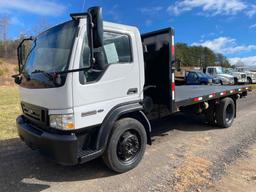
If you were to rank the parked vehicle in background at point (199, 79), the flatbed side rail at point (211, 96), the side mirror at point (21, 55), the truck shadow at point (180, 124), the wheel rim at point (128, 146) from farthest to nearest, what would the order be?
the parked vehicle in background at point (199, 79), the truck shadow at point (180, 124), the flatbed side rail at point (211, 96), the side mirror at point (21, 55), the wheel rim at point (128, 146)

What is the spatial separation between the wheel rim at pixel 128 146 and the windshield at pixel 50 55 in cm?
141

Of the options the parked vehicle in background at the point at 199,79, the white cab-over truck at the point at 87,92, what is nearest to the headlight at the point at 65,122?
the white cab-over truck at the point at 87,92

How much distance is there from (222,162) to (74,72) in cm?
301

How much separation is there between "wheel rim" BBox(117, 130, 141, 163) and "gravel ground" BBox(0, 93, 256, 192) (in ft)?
0.76

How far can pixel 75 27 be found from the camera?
3441 mm

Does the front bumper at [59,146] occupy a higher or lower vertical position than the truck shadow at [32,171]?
higher

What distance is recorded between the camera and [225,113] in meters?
6.65

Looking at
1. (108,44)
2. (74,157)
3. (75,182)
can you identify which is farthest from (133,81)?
(75,182)

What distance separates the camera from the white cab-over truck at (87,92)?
329cm

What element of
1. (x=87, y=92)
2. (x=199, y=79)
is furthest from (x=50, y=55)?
(x=199, y=79)

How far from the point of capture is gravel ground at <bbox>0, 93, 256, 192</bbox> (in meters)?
3.63

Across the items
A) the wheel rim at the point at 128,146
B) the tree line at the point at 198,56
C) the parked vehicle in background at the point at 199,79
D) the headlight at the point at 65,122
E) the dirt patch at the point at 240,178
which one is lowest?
the dirt patch at the point at 240,178

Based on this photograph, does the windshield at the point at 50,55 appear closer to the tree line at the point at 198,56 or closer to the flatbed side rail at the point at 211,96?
the flatbed side rail at the point at 211,96

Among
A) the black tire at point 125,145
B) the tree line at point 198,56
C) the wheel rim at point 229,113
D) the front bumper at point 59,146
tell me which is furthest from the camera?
the tree line at point 198,56
